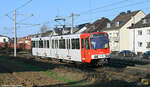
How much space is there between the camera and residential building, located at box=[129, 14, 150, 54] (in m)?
44.4

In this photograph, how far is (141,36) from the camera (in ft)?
151

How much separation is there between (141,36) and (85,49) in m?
31.7

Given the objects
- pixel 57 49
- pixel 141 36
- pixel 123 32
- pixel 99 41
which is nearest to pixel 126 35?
pixel 123 32

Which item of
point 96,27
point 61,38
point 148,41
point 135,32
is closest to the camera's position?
point 61,38

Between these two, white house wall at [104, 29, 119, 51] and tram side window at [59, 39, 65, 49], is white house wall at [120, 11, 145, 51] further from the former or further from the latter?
tram side window at [59, 39, 65, 49]

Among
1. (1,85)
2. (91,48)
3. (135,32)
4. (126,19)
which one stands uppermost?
(126,19)

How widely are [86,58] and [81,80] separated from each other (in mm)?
5642

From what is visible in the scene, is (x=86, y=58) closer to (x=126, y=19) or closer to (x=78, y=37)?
(x=78, y=37)

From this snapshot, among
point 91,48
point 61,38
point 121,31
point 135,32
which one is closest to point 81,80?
point 91,48

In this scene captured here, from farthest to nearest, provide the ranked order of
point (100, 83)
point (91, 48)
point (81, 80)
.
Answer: point (91, 48), point (81, 80), point (100, 83)

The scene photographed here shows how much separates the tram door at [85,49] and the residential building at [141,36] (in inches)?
1148

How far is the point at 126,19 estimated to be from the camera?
2110 inches

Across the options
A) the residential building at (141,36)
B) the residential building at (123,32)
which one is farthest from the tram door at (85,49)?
the residential building at (123,32)

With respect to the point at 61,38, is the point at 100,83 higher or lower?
lower
